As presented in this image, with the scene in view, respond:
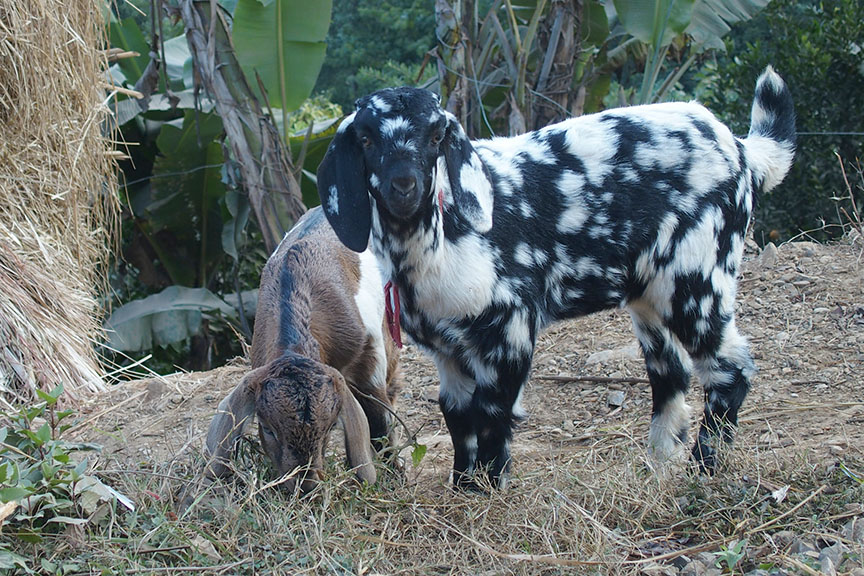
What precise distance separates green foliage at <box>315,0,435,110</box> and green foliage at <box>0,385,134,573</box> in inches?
562

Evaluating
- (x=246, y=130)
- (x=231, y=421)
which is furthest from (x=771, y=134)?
(x=246, y=130)

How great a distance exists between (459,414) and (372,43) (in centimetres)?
1660

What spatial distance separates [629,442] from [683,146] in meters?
1.47

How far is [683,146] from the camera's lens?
434 centimetres

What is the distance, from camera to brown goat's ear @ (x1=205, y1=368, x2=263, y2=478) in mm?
3824

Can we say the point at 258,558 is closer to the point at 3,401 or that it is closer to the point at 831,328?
the point at 3,401

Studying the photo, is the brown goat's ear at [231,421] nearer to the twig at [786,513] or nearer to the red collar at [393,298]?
the red collar at [393,298]

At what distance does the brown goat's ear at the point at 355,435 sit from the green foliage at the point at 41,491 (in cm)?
91

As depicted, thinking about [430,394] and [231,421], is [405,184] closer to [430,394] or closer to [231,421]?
[231,421]

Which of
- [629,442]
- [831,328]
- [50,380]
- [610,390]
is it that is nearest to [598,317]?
[610,390]

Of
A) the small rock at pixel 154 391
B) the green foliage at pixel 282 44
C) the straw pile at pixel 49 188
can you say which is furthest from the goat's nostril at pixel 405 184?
the green foliage at pixel 282 44

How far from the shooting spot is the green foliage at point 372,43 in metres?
18.4

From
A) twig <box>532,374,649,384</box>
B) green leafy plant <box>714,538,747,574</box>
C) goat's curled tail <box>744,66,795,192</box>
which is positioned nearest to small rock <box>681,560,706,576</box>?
green leafy plant <box>714,538,747,574</box>

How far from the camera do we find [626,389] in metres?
5.58
